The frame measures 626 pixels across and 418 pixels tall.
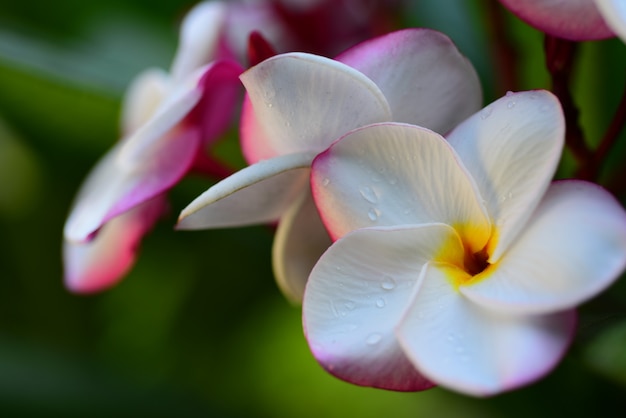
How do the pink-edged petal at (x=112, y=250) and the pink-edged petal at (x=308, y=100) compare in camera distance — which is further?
the pink-edged petal at (x=112, y=250)

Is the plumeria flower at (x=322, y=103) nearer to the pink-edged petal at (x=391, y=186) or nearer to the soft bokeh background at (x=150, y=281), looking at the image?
the pink-edged petal at (x=391, y=186)

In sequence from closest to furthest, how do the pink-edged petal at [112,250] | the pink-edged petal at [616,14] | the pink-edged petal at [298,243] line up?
the pink-edged petal at [616,14] → the pink-edged petal at [298,243] → the pink-edged petal at [112,250]

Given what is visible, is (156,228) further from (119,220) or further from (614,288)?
(614,288)

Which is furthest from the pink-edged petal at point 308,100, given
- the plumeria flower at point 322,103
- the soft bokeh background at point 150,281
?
the soft bokeh background at point 150,281

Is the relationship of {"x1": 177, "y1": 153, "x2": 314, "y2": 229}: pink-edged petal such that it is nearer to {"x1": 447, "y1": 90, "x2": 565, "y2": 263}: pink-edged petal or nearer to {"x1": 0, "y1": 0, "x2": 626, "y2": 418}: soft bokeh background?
{"x1": 447, "y1": 90, "x2": 565, "y2": 263}: pink-edged petal

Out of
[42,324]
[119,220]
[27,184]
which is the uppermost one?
[119,220]

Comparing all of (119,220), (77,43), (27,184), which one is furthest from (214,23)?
(27,184)
